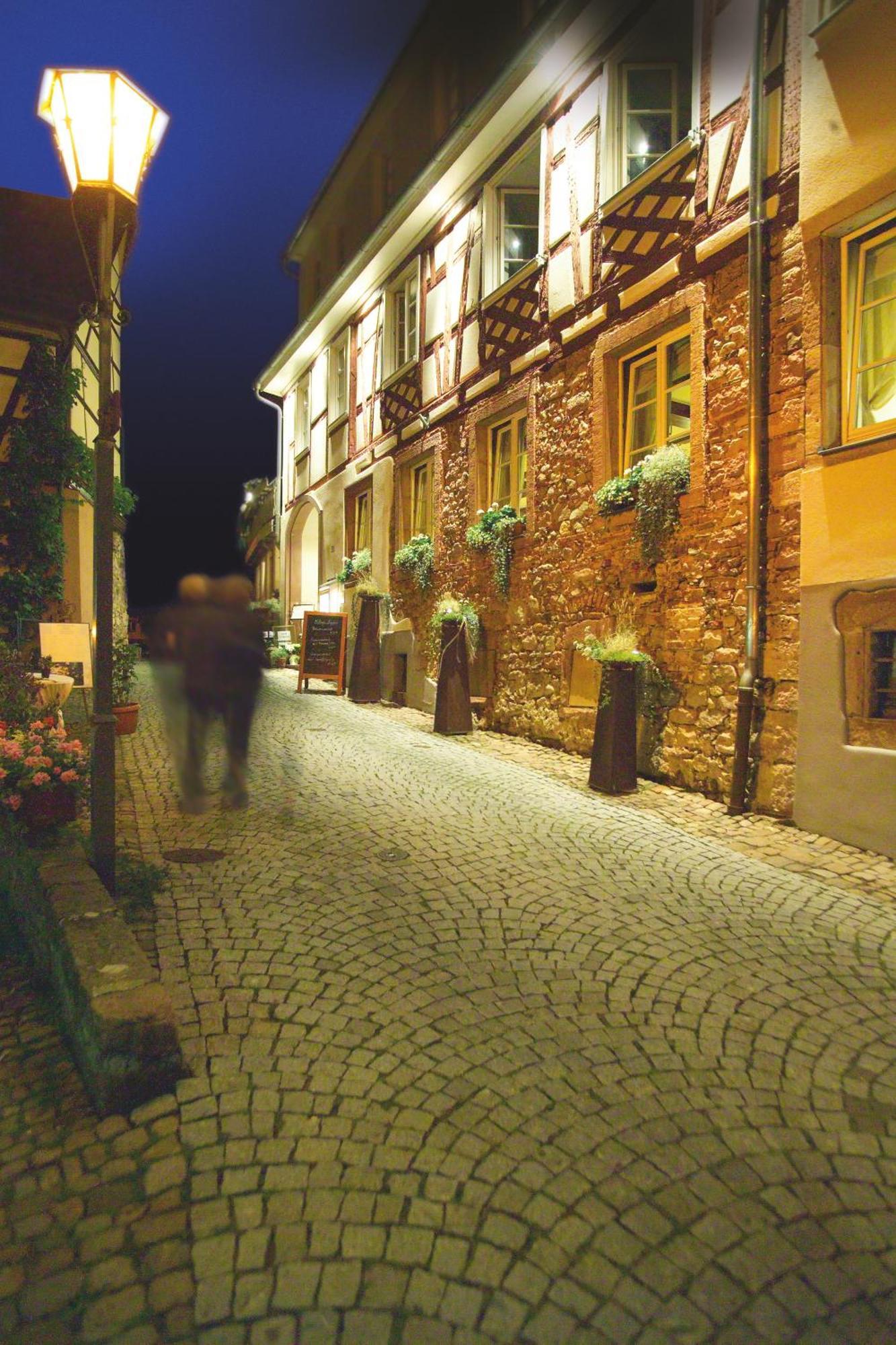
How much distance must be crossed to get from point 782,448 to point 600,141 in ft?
14.7

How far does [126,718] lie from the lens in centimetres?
829

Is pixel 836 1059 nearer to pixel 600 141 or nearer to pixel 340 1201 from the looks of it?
pixel 340 1201

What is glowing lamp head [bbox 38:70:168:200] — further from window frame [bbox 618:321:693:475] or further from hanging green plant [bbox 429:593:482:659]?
hanging green plant [bbox 429:593:482:659]

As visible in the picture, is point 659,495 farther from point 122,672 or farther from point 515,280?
point 122,672

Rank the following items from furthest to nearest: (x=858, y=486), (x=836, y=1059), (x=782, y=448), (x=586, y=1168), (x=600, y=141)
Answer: (x=600, y=141)
(x=782, y=448)
(x=858, y=486)
(x=836, y=1059)
(x=586, y=1168)

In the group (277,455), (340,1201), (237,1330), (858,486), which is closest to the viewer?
(237,1330)

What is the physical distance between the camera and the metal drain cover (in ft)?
15.5

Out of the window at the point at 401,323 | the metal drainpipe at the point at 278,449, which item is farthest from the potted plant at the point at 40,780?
the metal drainpipe at the point at 278,449

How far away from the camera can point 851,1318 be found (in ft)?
5.53

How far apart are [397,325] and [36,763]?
11.4 metres


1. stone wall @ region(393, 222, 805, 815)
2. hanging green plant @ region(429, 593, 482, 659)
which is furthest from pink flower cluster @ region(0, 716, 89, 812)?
hanging green plant @ region(429, 593, 482, 659)

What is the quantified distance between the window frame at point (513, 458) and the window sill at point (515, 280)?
1.49m

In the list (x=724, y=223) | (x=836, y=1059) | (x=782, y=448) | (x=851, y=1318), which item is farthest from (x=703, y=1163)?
(x=724, y=223)

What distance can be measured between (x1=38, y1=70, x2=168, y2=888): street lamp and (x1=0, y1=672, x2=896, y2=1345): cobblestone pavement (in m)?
0.87
